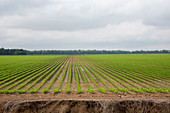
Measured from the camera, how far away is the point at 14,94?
37.6 feet

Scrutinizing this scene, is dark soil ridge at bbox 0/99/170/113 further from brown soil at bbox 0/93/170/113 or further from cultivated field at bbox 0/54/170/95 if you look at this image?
cultivated field at bbox 0/54/170/95

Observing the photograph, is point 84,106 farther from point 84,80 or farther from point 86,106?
point 84,80

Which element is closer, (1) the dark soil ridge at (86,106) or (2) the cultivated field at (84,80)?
(1) the dark soil ridge at (86,106)

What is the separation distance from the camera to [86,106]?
8.79 meters

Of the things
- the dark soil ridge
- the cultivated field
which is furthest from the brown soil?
the cultivated field

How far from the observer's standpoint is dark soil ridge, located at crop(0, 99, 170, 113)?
859cm

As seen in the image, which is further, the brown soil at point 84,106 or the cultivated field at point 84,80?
the cultivated field at point 84,80

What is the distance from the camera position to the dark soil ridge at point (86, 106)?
859 cm

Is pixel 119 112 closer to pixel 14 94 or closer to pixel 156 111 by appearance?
pixel 156 111

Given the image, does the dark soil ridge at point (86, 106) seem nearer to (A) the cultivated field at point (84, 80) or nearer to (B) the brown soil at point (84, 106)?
(B) the brown soil at point (84, 106)

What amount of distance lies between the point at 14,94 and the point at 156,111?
12.0m

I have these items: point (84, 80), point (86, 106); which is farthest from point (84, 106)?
point (84, 80)

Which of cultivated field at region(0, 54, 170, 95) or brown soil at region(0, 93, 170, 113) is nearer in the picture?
brown soil at region(0, 93, 170, 113)

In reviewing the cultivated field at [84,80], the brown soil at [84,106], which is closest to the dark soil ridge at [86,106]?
the brown soil at [84,106]
